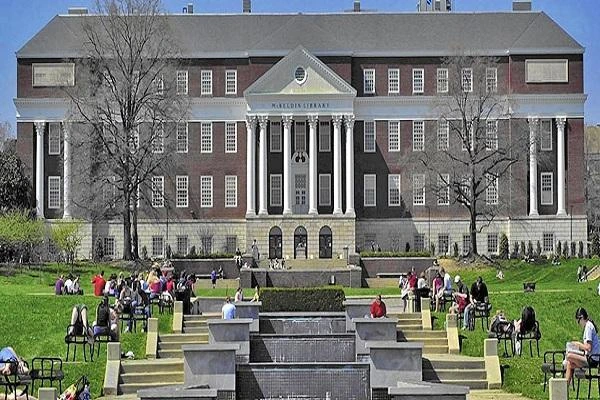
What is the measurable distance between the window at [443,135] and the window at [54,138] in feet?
90.8

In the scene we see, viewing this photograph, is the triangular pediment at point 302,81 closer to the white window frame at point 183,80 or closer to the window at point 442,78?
the white window frame at point 183,80

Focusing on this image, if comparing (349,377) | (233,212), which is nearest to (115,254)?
(233,212)

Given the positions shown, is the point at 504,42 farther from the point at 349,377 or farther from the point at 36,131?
the point at 349,377

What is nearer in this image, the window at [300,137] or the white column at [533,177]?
the white column at [533,177]

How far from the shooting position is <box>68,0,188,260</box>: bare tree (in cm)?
7681

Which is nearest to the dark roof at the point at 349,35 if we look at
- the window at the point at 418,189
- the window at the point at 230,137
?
the window at the point at 230,137

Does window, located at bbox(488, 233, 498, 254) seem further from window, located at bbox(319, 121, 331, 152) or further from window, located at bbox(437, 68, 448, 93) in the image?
window, located at bbox(319, 121, 331, 152)

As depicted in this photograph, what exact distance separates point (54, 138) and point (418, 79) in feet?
88.9

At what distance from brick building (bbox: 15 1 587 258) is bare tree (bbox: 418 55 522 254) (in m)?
0.98

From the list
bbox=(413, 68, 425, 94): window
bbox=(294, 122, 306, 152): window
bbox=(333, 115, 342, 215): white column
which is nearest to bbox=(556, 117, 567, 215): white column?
bbox=(413, 68, 425, 94): window

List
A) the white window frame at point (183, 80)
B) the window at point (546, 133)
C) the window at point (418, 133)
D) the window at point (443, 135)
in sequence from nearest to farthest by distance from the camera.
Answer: the window at point (443, 135) < the window at point (546, 133) < the window at point (418, 133) < the white window frame at point (183, 80)

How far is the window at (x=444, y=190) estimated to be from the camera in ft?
282

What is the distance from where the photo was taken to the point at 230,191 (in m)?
96.1

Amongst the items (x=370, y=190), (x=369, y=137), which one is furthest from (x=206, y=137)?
(x=370, y=190)
